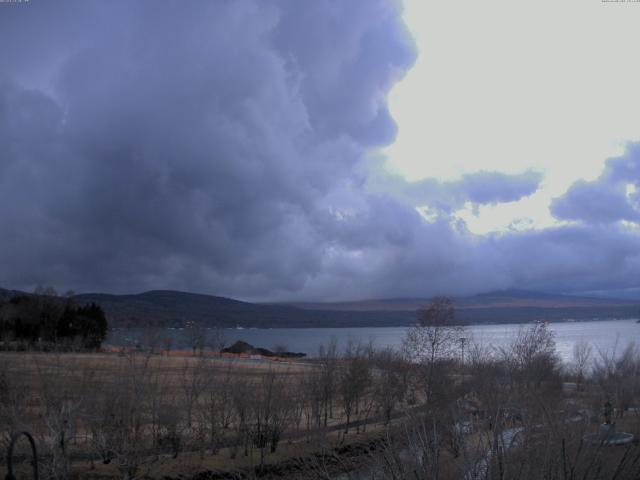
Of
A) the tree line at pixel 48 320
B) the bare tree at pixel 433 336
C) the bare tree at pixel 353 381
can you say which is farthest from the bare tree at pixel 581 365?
the tree line at pixel 48 320

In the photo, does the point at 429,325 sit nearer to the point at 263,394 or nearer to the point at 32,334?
the point at 263,394

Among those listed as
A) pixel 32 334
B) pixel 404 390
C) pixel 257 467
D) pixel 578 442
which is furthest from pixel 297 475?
pixel 32 334

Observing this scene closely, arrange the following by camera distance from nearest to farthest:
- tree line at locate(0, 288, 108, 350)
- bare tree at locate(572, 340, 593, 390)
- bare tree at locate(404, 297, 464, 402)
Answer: bare tree at locate(572, 340, 593, 390) → bare tree at locate(404, 297, 464, 402) → tree line at locate(0, 288, 108, 350)

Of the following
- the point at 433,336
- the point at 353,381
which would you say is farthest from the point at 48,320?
the point at 433,336

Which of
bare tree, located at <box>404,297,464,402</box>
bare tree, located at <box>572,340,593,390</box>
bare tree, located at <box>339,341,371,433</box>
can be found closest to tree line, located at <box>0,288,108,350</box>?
bare tree, located at <box>339,341,371,433</box>

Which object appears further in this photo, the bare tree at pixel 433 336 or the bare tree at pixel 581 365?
the bare tree at pixel 433 336

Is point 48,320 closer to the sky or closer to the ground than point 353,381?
closer to the sky

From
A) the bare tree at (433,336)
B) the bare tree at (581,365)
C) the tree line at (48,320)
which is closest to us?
the bare tree at (581,365)

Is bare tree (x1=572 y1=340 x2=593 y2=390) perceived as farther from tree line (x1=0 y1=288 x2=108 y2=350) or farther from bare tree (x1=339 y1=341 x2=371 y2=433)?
tree line (x1=0 y1=288 x2=108 y2=350)

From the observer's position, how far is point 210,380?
3409cm

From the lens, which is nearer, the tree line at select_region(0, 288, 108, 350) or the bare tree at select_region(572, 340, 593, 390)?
the bare tree at select_region(572, 340, 593, 390)

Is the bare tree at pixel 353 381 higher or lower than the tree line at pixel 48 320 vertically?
lower

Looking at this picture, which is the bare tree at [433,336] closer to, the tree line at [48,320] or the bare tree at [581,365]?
the bare tree at [581,365]

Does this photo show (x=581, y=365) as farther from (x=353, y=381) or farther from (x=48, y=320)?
(x=48, y=320)
